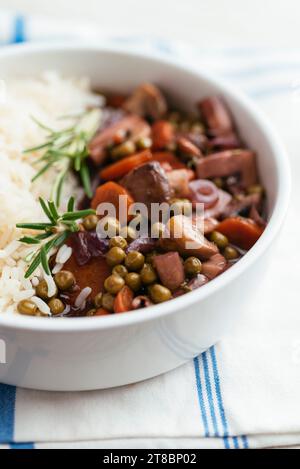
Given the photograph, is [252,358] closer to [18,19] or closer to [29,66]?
[29,66]

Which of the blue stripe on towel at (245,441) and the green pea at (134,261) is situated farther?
the green pea at (134,261)

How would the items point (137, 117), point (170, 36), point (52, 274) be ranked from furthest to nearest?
1. point (170, 36)
2. point (137, 117)
3. point (52, 274)

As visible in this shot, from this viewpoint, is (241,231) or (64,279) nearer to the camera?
(64,279)

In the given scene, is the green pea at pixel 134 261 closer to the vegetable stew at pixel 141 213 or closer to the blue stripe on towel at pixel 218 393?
the vegetable stew at pixel 141 213

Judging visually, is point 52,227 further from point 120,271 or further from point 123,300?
point 123,300

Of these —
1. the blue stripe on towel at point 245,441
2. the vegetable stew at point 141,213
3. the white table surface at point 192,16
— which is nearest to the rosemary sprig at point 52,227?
the vegetable stew at point 141,213

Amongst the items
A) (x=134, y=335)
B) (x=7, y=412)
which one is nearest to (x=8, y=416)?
(x=7, y=412)

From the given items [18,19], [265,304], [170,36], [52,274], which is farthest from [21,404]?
[170,36]
